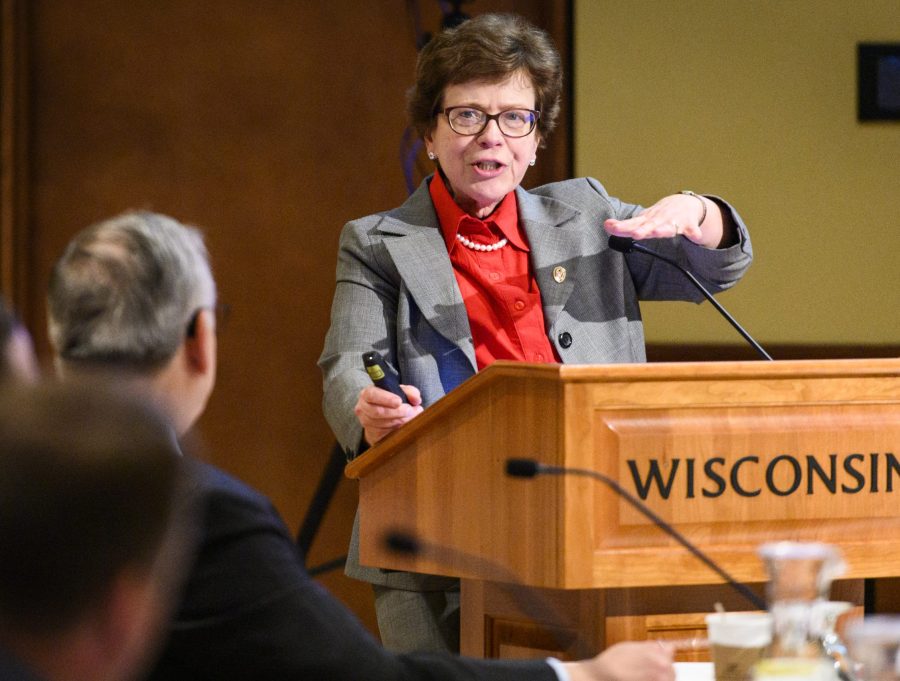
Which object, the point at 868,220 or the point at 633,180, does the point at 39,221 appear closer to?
the point at 633,180

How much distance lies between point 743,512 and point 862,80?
8.69 feet

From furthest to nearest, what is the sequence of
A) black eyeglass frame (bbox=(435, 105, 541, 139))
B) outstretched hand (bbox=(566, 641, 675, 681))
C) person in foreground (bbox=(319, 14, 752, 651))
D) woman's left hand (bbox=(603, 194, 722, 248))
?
1. black eyeglass frame (bbox=(435, 105, 541, 139))
2. person in foreground (bbox=(319, 14, 752, 651))
3. woman's left hand (bbox=(603, 194, 722, 248))
4. outstretched hand (bbox=(566, 641, 675, 681))

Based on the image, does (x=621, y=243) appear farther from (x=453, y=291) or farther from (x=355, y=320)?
(x=355, y=320)

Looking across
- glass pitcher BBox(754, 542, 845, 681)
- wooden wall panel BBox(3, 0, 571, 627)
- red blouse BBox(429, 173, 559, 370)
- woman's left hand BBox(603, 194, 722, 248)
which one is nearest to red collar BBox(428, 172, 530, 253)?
red blouse BBox(429, 173, 559, 370)

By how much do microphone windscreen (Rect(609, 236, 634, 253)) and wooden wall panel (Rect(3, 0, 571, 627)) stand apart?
1.89 metres

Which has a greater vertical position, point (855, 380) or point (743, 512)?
point (855, 380)

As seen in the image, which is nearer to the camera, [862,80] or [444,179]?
[444,179]

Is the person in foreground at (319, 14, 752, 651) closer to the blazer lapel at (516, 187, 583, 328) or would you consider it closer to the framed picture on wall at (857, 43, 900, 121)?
the blazer lapel at (516, 187, 583, 328)

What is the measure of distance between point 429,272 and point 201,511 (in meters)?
1.10

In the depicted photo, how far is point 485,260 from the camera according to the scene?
2.47 m

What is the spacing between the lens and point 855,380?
191cm

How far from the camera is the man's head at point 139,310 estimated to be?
1419mm

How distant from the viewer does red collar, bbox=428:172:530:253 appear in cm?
249

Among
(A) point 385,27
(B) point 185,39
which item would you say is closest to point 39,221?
(B) point 185,39
